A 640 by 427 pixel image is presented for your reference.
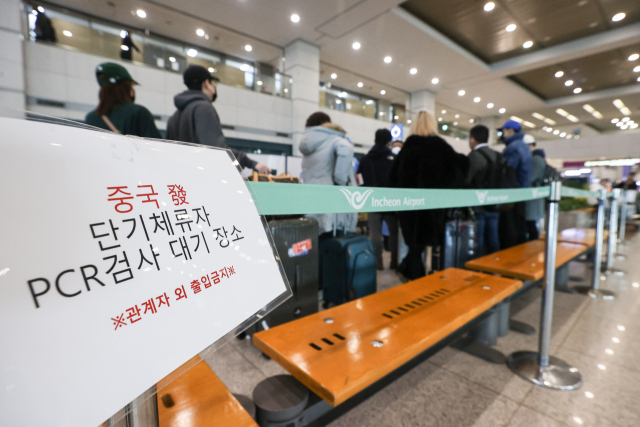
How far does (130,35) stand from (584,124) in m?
21.8

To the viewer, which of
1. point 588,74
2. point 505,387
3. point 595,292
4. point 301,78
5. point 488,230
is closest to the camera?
point 505,387

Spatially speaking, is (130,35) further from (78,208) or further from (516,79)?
(516,79)

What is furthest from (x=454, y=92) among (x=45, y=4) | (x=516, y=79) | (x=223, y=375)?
(x=223, y=375)

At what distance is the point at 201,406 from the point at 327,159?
2.20m

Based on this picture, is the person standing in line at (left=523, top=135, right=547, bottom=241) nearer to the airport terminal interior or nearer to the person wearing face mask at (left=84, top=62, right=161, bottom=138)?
the airport terminal interior

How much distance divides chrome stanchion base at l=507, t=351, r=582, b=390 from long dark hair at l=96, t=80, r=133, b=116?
2734 millimetres

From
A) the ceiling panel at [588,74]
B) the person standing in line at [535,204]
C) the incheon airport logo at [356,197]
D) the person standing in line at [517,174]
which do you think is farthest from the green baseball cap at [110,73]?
the ceiling panel at [588,74]

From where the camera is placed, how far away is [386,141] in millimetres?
3465

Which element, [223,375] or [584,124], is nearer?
[223,375]

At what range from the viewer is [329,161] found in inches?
106

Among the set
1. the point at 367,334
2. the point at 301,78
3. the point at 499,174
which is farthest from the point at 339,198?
the point at 301,78

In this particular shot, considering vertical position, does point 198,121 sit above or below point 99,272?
above

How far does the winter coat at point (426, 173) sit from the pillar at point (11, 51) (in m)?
6.50

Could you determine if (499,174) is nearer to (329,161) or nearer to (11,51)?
(329,161)
